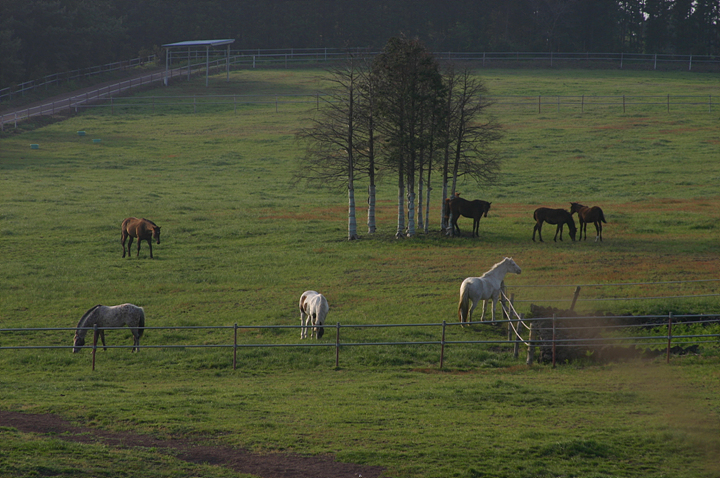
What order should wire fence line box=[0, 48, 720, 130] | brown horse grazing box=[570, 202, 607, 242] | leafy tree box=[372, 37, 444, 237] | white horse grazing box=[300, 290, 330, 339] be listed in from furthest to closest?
wire fence line box=[0, 48, 720, 130], leafy tree box=[372, 37, 444, 237], brown horse grazing box=[570, 202, 607, 242], white horse grazing box=[300, 290, 330, 339]

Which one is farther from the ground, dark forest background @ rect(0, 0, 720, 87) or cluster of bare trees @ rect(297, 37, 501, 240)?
dark forest background @ rect(0, 0, 720, 87)

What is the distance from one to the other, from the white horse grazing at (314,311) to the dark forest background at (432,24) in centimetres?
8580

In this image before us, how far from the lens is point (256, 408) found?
13.6 m

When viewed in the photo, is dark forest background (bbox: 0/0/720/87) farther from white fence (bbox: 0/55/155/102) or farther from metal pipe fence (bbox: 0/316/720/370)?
metal pipe fence (bbox: 0/316/720/370)

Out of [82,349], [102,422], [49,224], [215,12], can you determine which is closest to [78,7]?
[215,12]

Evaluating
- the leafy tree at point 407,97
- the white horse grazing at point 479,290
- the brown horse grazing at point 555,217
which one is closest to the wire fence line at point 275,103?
the leafy tree at point 407,97

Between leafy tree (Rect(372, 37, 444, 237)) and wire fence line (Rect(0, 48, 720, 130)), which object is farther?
wire fence line (Rect(0, 48, 720, 130))

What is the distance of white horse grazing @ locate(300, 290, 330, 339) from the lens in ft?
63.1

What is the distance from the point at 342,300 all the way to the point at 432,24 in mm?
89835

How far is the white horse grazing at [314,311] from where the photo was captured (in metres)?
19.2

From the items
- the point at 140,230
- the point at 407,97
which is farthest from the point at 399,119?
the point at 140,230

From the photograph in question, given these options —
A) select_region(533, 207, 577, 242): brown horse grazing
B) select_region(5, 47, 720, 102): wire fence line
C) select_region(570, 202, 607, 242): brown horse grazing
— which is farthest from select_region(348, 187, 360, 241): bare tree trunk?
select_region(5, 47, 720, 102): wire fence line

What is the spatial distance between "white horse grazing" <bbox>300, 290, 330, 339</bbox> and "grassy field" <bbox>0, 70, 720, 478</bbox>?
2.00ft

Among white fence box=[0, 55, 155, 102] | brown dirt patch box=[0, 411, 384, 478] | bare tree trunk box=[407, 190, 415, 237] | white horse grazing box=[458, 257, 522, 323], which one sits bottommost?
brown dirt patch box=[0, 411, 384, 478]
